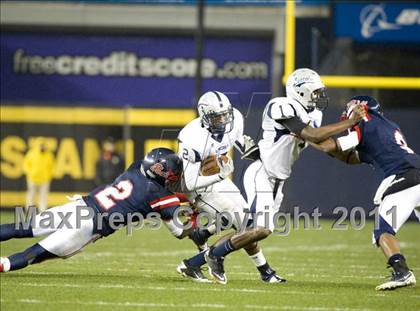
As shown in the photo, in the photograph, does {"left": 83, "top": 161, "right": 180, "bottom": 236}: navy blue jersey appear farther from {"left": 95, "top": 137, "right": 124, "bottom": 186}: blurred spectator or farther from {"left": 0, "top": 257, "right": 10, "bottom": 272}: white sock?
{"left": 95, "top": 137, "right": 124, "bottom": 186}: blurred spectator

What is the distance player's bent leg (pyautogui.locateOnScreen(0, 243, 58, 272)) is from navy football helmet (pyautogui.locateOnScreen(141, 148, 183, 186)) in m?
0.94

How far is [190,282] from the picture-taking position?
7.47 metres

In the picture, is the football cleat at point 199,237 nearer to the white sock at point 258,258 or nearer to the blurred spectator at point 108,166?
the white sock at point 258,258

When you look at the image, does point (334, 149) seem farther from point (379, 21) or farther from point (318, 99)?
point (379, 21)

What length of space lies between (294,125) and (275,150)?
1.12ft

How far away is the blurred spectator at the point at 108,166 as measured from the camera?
17203 mm

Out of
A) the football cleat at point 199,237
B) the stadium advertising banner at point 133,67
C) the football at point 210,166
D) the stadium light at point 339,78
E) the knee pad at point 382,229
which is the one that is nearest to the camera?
the knee pad at point 382,229

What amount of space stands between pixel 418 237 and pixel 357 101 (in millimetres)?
6258

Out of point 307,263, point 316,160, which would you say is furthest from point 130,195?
point 316,160

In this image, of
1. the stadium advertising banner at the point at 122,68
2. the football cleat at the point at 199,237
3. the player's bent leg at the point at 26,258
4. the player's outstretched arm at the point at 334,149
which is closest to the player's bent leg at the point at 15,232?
the player's bent leg at the point at 26,258

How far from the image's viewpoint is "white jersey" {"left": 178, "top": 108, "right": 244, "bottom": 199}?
25.0 feet

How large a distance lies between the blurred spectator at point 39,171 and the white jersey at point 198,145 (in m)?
8.70

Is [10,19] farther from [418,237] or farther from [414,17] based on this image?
[418,237]

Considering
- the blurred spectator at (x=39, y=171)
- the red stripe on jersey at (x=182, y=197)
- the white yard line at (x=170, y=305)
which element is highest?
the red stripe on jersey at (x=182, y=197)
